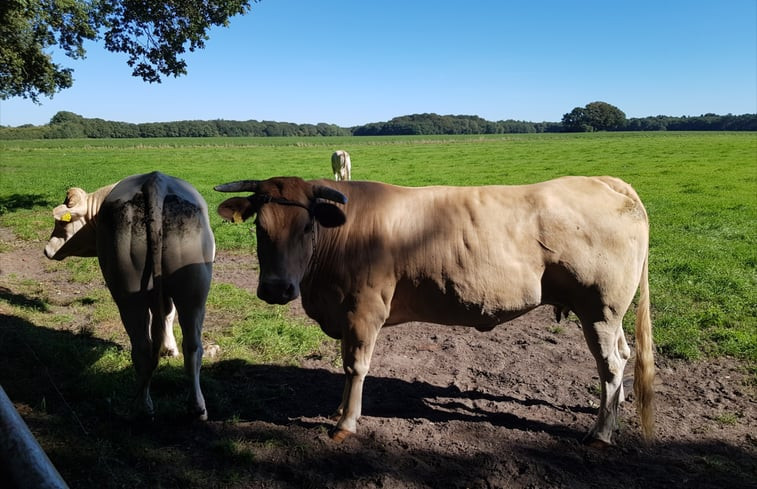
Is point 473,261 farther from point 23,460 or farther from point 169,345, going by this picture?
point 169,345

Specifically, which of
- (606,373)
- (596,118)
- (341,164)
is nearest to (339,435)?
(606,373)

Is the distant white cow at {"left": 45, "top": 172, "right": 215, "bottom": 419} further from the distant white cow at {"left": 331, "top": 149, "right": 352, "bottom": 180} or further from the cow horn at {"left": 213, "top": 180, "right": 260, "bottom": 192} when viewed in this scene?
the distant white cow at {"left": 331, "top": 149, "right": 352, "bottom": 180}

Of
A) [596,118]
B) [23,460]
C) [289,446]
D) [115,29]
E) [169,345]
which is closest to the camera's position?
[23,460]

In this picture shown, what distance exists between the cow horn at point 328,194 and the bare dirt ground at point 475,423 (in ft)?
5.88

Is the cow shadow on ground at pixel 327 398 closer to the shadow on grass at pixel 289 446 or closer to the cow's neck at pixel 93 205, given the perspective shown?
the shadow on grass at pixel 289 446

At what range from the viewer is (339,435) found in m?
3.73

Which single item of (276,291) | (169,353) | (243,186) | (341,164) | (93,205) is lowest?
(169,353)

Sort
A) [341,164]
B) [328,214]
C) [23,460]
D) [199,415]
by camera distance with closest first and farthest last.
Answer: [23,460] < [328,214] < [199,415] < [341,164]

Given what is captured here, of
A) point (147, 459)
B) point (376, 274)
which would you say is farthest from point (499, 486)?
point (147, 459)

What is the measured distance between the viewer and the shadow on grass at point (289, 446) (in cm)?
323

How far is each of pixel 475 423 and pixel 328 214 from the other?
2138mm

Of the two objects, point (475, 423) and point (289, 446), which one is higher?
point (289, 446)

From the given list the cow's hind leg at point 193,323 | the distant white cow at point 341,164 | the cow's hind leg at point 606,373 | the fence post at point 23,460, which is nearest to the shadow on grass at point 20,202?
the distant white cow at point 341,164

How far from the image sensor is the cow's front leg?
367 centimetres
